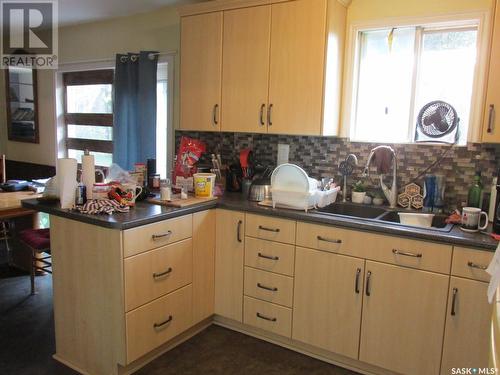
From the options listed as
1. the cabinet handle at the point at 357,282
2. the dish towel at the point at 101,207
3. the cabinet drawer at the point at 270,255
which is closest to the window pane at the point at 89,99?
the dish towel at the point at 101,207

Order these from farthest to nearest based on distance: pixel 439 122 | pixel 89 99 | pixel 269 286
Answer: pixel 89 99 → pixel 269 286 → pixel 439 122

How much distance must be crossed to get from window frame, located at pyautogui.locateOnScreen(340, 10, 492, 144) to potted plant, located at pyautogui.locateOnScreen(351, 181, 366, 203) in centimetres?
31

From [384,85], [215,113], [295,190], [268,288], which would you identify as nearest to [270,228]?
[295,190]

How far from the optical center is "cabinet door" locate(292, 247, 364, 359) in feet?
7.43

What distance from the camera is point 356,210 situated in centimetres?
270

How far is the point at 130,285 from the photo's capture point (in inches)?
83.3

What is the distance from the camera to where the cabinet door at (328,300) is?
2.26 m

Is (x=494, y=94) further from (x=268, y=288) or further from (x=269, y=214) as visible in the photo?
(x=268, y=288)

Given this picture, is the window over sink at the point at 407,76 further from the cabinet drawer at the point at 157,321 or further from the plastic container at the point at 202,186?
the cabinet drawer at the point at 157,321

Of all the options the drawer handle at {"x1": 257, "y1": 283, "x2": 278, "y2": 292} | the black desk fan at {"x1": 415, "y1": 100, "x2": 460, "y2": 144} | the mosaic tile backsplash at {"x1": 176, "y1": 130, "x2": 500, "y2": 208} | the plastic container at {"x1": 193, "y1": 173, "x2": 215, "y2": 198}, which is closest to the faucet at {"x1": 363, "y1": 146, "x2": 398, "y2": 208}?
the mosaic tile backsplash at {"x1": 176, "y1": 130, "x2": 500, "y2": 208}

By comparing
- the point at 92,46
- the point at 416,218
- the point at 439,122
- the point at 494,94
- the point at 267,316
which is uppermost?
the point at 92,46

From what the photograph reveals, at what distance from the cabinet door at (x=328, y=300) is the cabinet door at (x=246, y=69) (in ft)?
3.18

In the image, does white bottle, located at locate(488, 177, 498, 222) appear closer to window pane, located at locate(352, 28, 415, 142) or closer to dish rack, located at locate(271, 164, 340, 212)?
window pane, located at locate(352, 28, 415, 142)

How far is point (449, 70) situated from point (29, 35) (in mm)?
4335
